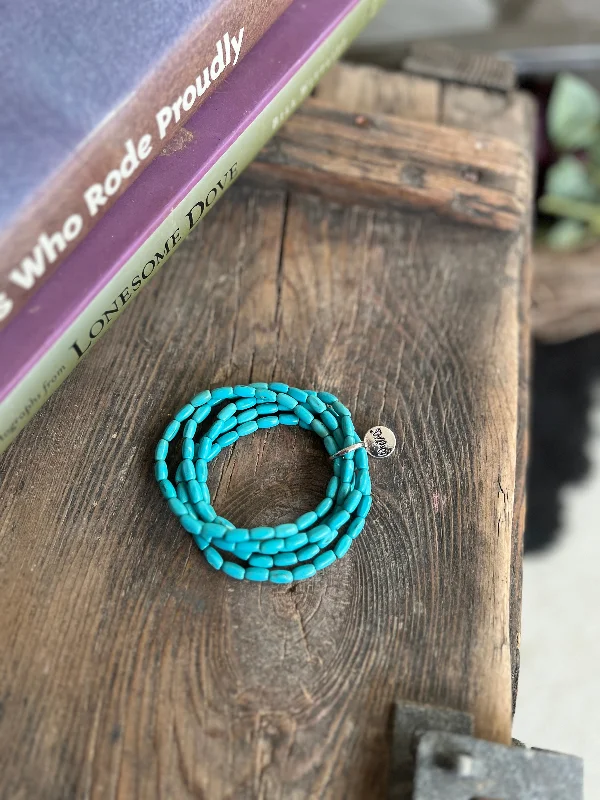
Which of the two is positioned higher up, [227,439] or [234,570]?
[227,439]

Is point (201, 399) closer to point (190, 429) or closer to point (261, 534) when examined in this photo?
point (190, 429)

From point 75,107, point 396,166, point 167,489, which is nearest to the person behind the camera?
point 75,107

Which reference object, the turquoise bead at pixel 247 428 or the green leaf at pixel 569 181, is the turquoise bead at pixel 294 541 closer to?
the turquoise bead at pixel 247 428

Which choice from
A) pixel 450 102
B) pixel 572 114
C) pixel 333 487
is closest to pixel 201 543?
pixel 333 487

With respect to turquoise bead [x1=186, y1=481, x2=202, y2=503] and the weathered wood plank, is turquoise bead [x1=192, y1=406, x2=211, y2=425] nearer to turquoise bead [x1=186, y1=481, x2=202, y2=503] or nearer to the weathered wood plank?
turquoise bead [x1=186, y1=481, x2=202, y2=503]

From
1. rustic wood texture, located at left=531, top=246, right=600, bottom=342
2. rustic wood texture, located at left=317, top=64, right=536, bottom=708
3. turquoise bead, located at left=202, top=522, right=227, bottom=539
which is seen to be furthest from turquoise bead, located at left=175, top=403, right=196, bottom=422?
rustic wood texture, located at left=531, top=246, right=600, bottom=342

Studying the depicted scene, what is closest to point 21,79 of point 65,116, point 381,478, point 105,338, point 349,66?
point 65,116
